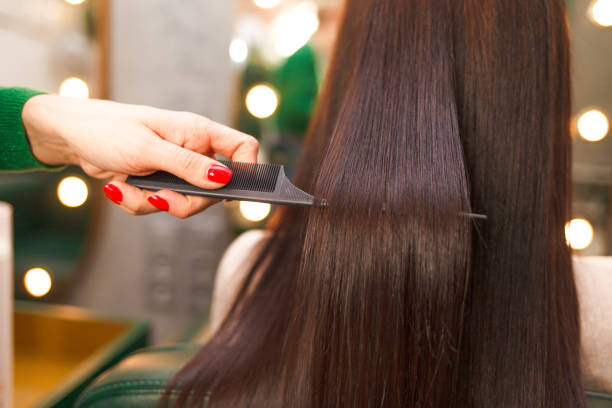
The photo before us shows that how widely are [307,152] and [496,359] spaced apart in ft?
1.25

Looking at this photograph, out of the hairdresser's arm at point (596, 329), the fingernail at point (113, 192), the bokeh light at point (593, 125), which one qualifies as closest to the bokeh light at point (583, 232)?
the bokeh light at point (593, 125)

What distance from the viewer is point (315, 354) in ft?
1.34

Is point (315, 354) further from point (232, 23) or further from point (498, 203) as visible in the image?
point (232, 23)

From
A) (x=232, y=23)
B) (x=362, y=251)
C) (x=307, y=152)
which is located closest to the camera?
(x=362, y=251)

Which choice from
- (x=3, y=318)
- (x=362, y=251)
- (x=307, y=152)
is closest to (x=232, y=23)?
(x=307, y=152)

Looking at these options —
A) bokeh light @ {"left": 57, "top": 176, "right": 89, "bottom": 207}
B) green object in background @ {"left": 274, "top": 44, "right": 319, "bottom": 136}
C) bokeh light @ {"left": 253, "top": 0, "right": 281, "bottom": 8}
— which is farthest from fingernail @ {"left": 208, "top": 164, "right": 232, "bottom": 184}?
bokeh light @ {"left": 57, "top": 176, "right": 89, "bottom": 207}

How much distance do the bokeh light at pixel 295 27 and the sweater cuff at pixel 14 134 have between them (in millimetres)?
745

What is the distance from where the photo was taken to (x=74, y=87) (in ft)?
4.00

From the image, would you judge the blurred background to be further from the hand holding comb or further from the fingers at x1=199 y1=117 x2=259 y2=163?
the hand holding comb

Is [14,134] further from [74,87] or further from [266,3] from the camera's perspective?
[266,3]

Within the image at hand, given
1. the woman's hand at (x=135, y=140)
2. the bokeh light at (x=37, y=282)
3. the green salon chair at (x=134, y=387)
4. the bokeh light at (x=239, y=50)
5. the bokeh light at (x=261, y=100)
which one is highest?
the bokeh light at (x=239, y=50)

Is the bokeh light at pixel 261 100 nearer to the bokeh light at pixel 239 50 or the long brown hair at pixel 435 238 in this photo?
the bokeh light at pixel 239 50

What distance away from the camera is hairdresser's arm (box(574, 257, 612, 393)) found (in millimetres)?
497

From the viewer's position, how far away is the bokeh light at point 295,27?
1.20 m
